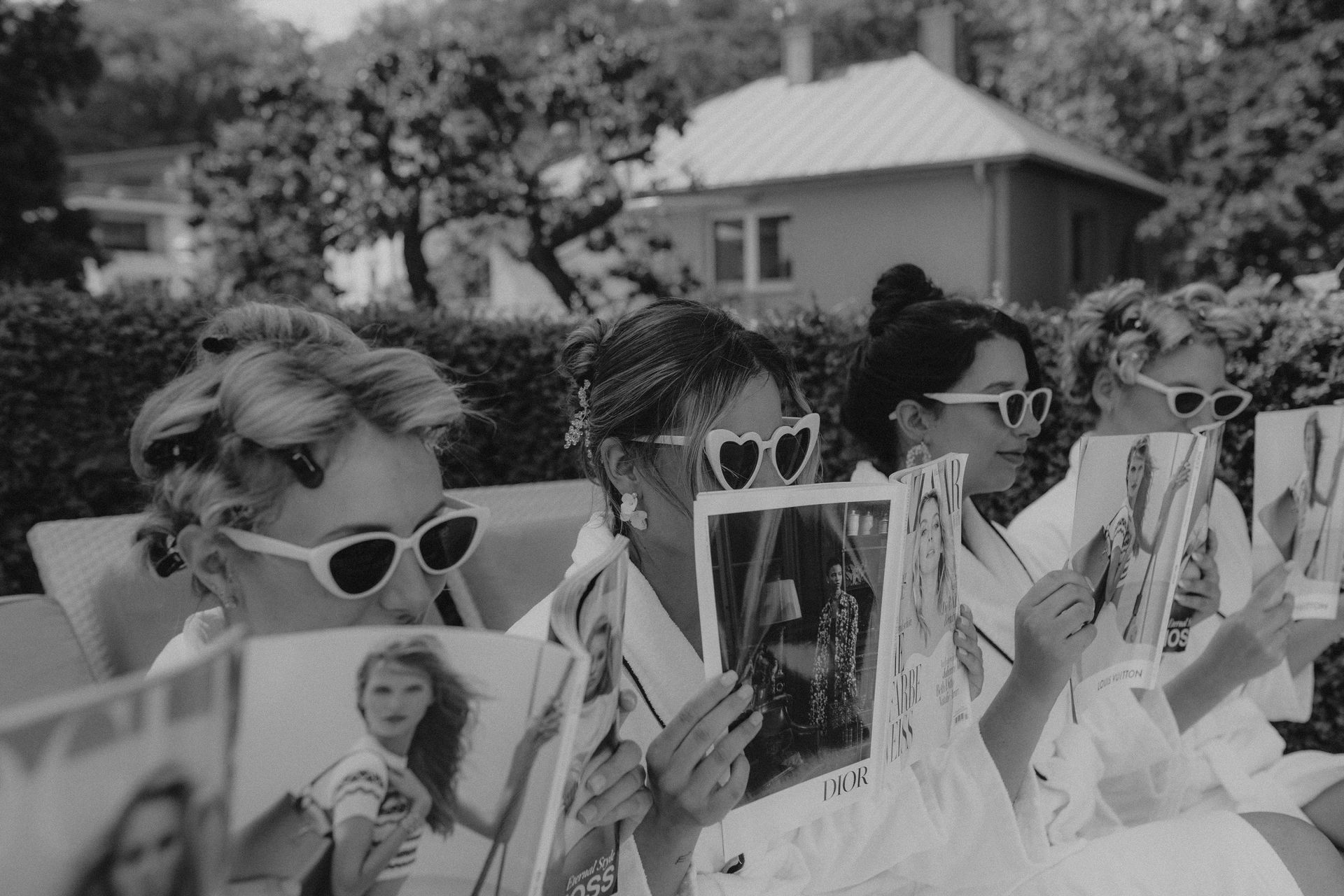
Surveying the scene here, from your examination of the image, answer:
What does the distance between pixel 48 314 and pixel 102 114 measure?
59771 millimetres

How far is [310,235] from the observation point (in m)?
14.2

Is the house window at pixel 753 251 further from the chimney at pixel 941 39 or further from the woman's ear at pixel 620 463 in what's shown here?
the woman's ear at pixel 620 463

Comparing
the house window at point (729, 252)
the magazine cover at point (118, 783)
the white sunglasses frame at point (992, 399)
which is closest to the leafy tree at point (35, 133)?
the house window at point (729, 252)

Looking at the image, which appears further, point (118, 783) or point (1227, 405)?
point (1227, 405)

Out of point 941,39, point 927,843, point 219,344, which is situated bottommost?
point 927,843

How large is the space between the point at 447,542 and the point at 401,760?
0.64m

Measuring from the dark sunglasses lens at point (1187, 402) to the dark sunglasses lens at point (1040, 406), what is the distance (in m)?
0.70

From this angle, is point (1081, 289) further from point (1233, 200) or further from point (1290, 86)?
point (1290, 86)

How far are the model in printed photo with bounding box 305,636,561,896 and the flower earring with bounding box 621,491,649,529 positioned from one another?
3.47 feet

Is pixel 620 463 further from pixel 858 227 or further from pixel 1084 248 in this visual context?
pixel 1084 248

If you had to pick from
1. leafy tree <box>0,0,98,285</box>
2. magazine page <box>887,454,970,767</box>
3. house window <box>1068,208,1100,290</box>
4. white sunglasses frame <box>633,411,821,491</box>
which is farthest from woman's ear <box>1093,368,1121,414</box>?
house window <box>1068,208,1100,290</box>

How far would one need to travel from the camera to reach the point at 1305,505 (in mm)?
2990

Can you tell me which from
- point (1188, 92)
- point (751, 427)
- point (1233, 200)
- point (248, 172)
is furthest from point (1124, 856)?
point (1188, 92)

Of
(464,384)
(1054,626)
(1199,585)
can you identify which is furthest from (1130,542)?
(464,384)
